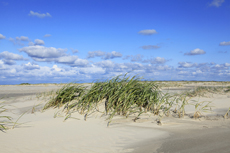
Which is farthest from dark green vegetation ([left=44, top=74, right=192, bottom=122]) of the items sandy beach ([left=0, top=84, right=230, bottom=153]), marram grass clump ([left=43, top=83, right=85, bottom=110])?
sandy beach ([left=0, top=84, right=230, bottom=153])

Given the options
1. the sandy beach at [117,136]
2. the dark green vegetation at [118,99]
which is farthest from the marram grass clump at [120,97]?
the sandy beach at [117,136]

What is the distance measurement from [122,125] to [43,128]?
1811 millimetres

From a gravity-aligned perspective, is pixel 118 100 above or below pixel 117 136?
above

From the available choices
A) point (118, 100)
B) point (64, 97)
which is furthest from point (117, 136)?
point (64, 97)

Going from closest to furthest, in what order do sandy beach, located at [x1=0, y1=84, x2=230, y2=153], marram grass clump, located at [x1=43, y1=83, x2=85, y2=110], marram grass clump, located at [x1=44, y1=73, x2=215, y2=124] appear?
sandy beach, located at [x1=0, y1=84, x2=230, y2=153] < marram grass clump, located at [x1=44, y1=73, x2=215, y2=124] < marram grass clump, located at [x1=43, y1=83, x2=85, y2=110]

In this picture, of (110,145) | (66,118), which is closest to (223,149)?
(110,145)

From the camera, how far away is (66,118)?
14.8 feet

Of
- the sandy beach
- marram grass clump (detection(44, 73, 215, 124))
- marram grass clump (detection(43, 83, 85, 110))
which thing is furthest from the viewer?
marram grass clump (detection(43, 83, 85, 110))

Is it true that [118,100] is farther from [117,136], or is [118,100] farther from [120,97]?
[117,136]

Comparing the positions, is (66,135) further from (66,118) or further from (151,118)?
(151,118)

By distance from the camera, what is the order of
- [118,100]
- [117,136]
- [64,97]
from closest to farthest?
[117,136], [118,100], [64,97]

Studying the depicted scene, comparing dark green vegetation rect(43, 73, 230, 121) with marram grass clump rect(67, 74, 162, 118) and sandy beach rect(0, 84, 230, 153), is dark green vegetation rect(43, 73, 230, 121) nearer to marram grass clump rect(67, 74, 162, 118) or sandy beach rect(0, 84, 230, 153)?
marram grass clump rect(67, 74, 162, 118)

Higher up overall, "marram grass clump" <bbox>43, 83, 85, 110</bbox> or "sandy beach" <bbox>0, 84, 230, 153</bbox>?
"marram grass clump" <bbox>43, 83, 85, 110</bbox>

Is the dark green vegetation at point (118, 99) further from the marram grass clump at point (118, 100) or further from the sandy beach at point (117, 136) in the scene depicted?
the sandy beach at point (117, 136)
